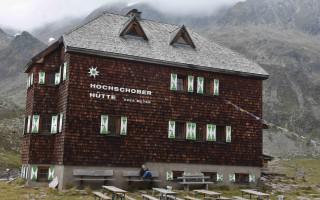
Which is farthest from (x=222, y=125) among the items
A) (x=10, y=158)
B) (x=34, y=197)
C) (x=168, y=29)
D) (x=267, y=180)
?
(x=10, y=158)

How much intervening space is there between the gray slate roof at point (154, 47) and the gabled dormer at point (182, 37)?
0.49 meters

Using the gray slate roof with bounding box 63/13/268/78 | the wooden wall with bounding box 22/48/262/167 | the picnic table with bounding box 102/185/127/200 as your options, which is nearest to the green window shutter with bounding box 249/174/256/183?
the wooden wall with bounding box 22/48/262/167

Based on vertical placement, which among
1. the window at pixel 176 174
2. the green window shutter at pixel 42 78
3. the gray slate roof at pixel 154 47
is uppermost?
the gray slate roof at pixel 154 47

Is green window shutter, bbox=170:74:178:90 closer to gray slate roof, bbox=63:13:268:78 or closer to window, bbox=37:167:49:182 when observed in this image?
gray slate roof, bbox=63:13:268:78

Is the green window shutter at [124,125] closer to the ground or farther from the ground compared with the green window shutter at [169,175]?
farther from the ground

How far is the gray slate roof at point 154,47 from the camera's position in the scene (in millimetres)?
28984

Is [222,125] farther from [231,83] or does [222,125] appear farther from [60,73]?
[60,73]

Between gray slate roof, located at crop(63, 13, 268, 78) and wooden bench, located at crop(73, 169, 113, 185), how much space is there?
721cm

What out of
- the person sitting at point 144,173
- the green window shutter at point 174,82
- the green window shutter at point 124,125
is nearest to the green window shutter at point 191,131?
the green window shutter at point 174,82

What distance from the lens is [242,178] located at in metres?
32.2

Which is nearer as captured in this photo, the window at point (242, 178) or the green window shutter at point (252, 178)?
the window at point (242, 178)

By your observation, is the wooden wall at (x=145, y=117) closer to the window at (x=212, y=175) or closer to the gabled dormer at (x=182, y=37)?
the window at (x=212, y=175)

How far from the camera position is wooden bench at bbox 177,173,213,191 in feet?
93.8

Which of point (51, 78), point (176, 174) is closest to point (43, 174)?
point (51, 78)
